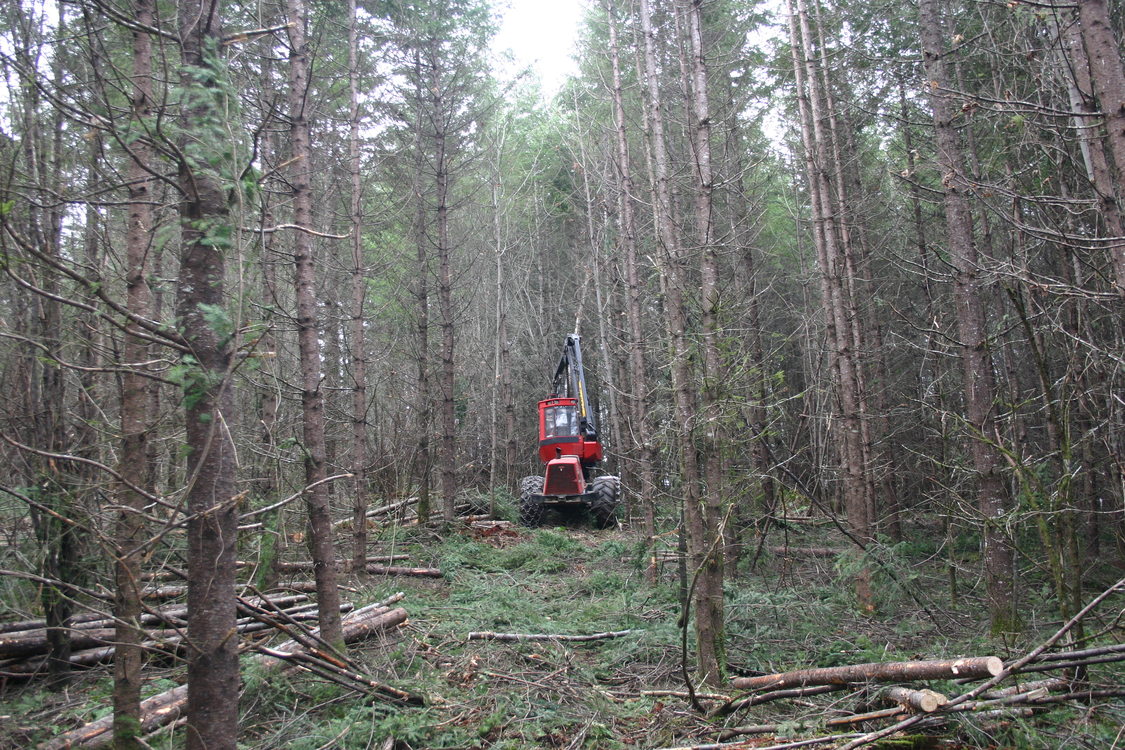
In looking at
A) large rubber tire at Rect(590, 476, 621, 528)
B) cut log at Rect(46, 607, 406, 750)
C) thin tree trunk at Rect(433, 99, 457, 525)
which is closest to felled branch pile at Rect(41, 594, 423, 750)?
cut log at Rect(46, 607, 406, 750)

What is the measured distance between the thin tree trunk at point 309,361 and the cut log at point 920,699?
13.3 feet

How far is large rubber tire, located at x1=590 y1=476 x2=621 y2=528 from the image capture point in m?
15.3


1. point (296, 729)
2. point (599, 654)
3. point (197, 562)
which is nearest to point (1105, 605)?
point (599, 654)

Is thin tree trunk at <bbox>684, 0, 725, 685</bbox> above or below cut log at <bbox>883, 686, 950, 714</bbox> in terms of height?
above

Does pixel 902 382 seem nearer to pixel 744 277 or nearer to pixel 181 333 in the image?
pixel 744 277

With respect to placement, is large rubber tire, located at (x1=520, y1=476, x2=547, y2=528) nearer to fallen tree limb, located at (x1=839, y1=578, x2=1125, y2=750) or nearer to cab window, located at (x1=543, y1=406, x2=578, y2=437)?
cab window, located at (x1=543, y1=406, x2=578, y2=437)

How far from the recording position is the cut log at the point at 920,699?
383cm

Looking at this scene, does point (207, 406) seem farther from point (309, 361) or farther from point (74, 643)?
point (74, 643)

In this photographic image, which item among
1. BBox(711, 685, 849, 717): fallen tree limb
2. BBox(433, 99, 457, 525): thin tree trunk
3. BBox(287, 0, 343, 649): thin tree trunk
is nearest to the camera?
BBox(711, 685, 849, 717): fallen tree limb

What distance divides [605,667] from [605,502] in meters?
9.07

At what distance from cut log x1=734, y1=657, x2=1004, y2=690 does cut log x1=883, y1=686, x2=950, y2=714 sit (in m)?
0.09

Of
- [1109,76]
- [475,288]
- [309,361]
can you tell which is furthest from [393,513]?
[1109,76]

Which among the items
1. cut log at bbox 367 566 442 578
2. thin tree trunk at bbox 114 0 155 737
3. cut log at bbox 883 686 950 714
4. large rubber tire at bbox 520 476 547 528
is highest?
thin tree trunk at bbox 114 0 155 737

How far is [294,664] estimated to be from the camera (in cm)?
515
